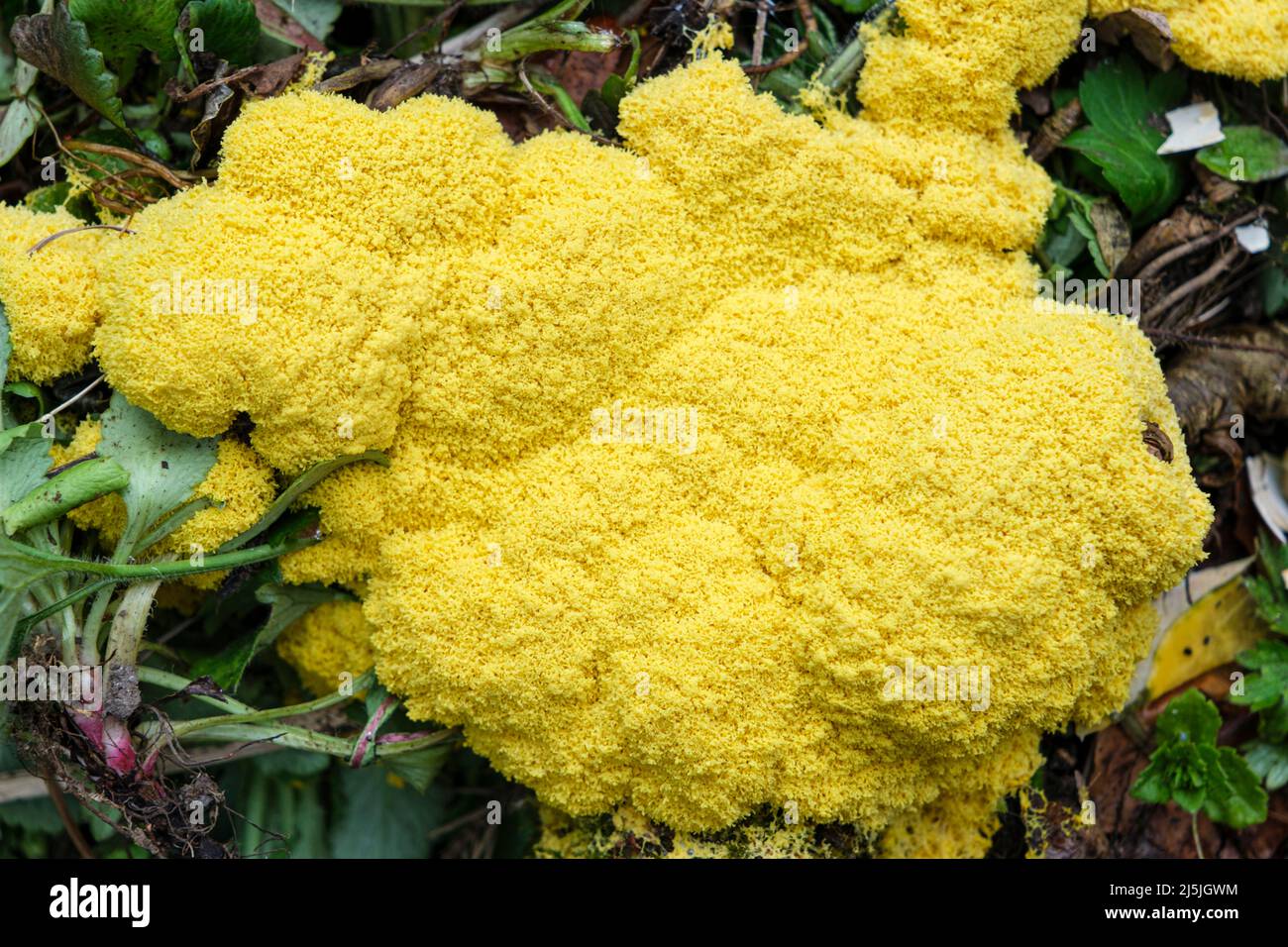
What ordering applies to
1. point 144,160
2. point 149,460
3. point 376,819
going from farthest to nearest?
point 376,819 < point 144,160 < point 149,460

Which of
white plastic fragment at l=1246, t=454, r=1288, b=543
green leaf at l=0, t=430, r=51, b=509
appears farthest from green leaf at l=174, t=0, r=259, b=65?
white plastic fragment at l=1246, t=454, r=1288, b=543

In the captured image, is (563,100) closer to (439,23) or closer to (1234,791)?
(439,23)

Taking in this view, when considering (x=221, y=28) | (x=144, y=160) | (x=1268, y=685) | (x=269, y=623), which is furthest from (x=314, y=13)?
(x=1268, y=685)

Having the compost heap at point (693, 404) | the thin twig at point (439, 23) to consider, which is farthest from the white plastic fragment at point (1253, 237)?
the thin twig at point (439, 23)

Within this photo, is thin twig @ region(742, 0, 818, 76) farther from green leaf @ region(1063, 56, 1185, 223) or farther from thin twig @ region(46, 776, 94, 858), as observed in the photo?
thin twig @ region(46, 776, 94, 858)

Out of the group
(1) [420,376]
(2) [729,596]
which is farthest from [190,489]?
(2) [729,596]

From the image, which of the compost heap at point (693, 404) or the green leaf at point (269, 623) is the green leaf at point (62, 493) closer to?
the compost heap at point (693, 404)

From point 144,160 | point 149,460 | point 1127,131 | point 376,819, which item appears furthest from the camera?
point 376,819
